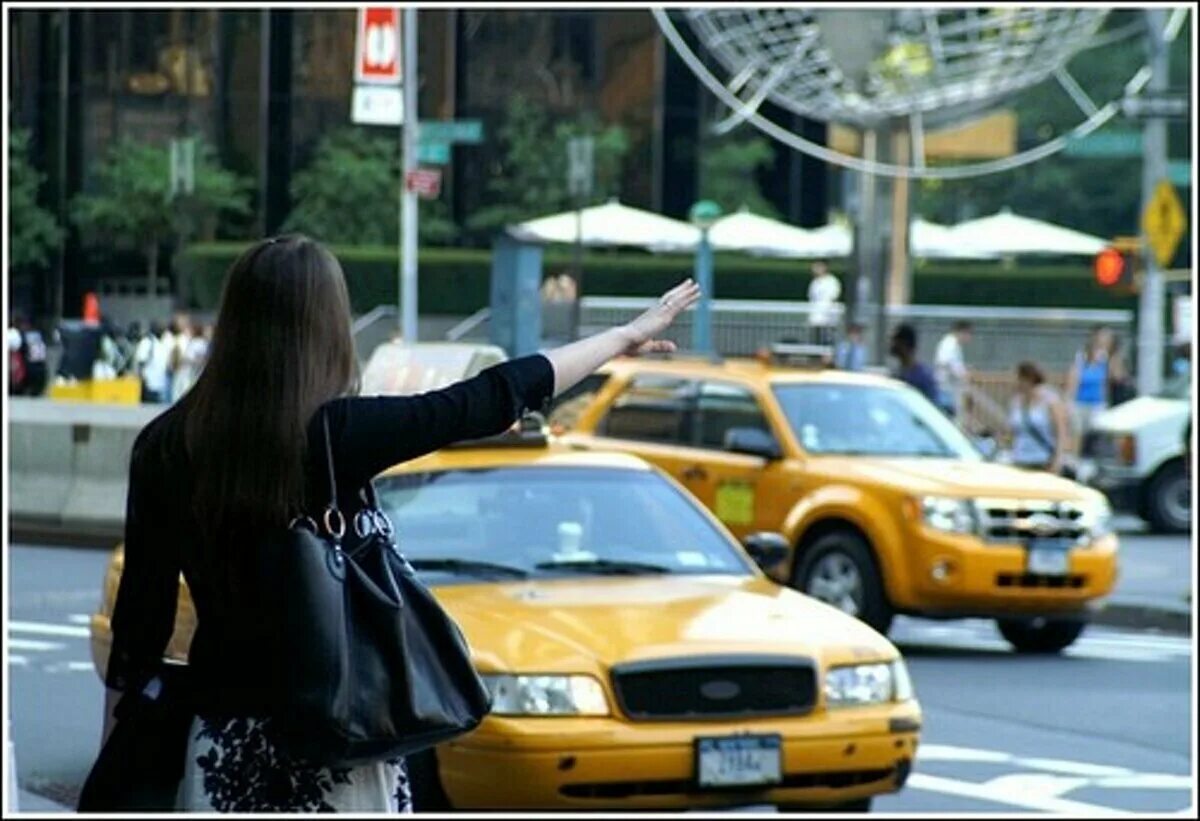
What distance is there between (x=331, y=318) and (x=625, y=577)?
19.1 ft

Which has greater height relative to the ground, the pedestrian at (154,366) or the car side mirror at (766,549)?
the car side mirror at (766,549)

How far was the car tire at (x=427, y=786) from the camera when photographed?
931 centimetres

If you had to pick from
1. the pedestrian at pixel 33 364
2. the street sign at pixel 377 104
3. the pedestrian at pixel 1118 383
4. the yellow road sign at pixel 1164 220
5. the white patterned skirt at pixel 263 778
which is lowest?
the pedestrian at pixel 33 364

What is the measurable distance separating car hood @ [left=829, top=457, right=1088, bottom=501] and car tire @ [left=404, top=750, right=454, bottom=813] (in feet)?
24.4

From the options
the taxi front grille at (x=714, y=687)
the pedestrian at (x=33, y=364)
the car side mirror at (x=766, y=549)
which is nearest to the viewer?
the taxi front grille at (x=714, y=687)

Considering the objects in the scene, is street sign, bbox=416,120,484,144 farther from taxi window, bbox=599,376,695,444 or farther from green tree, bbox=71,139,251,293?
green tree, bbox=71,139,251,293

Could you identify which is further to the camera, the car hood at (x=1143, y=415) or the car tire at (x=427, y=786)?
the car hood at (x=1143, y=415)

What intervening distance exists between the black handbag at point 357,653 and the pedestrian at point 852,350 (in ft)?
86.9

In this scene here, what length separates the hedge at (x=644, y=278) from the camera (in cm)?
5628

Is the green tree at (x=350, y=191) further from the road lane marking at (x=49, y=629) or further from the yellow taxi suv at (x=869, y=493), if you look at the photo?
the road lane marking at (x=49, y=629)

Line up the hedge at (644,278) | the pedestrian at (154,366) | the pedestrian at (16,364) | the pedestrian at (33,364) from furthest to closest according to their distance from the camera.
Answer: the hedge at (644,278) < the pedestrian at (33,364) < the pedestrian at (16,364) < the pedestrian at (154,366)

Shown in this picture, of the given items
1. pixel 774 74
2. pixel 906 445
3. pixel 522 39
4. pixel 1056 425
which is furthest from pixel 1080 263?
pixel 906 445

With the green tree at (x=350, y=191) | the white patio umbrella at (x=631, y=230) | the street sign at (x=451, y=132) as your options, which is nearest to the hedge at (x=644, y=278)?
the green tree at (x=350, y=191)

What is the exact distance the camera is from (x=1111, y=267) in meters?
31.5
